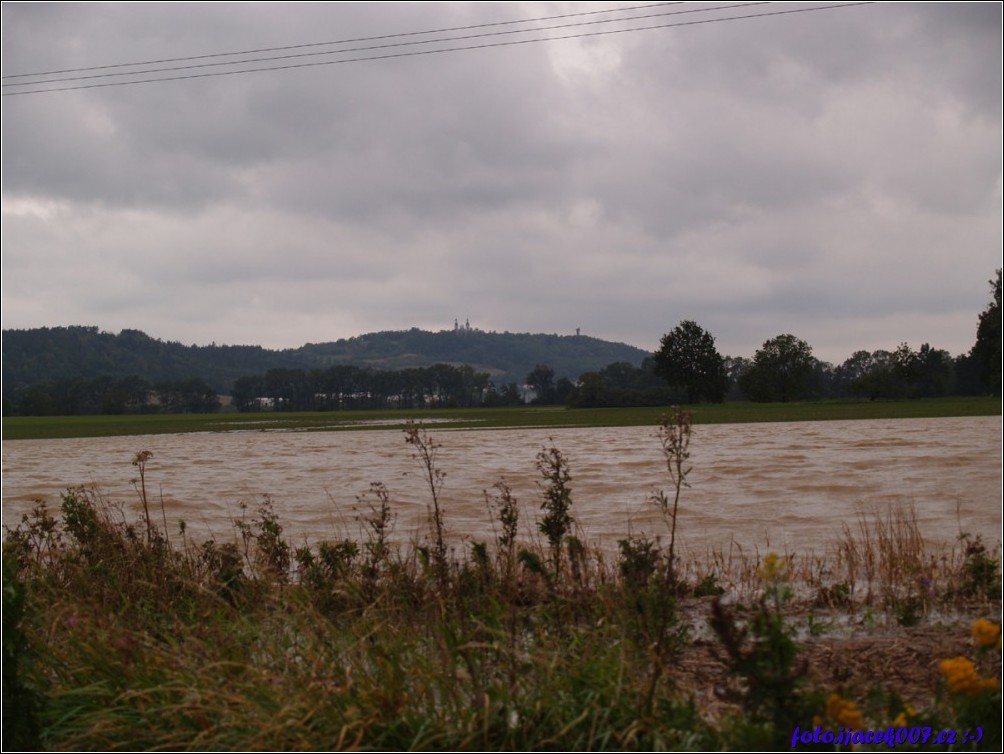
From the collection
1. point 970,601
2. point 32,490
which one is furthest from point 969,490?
point 32,490

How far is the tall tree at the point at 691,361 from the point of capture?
7419 cm

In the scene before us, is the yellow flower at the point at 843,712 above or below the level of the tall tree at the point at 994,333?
below

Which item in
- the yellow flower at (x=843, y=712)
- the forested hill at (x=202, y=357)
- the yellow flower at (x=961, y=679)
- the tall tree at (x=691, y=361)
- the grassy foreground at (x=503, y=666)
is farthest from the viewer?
the forested hill at (x=202, y=357)

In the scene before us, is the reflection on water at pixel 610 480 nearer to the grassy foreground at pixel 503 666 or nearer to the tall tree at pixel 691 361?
the grassy foreground at pixel 503 666

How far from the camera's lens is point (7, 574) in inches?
204

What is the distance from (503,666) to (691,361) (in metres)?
71.0

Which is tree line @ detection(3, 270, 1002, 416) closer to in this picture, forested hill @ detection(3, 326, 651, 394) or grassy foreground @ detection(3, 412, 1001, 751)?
forested hill @ detection(3, 326, 651, 394)

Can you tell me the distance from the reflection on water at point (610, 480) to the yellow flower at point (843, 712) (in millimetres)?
6666

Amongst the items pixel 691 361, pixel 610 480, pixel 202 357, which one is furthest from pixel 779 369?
pixel 202 357

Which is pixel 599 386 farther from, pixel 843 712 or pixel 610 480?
pixel 843 712

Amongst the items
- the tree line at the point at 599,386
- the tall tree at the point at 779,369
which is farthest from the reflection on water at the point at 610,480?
the tall tree at the point at 779,369

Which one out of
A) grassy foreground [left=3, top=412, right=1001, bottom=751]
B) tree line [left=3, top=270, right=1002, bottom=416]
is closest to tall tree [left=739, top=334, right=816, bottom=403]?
tree line [left=3, top=270, right=1002, bottom=416]

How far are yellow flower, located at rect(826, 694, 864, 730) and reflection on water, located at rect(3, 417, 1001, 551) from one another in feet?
21.9

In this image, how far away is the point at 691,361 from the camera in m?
75.0
